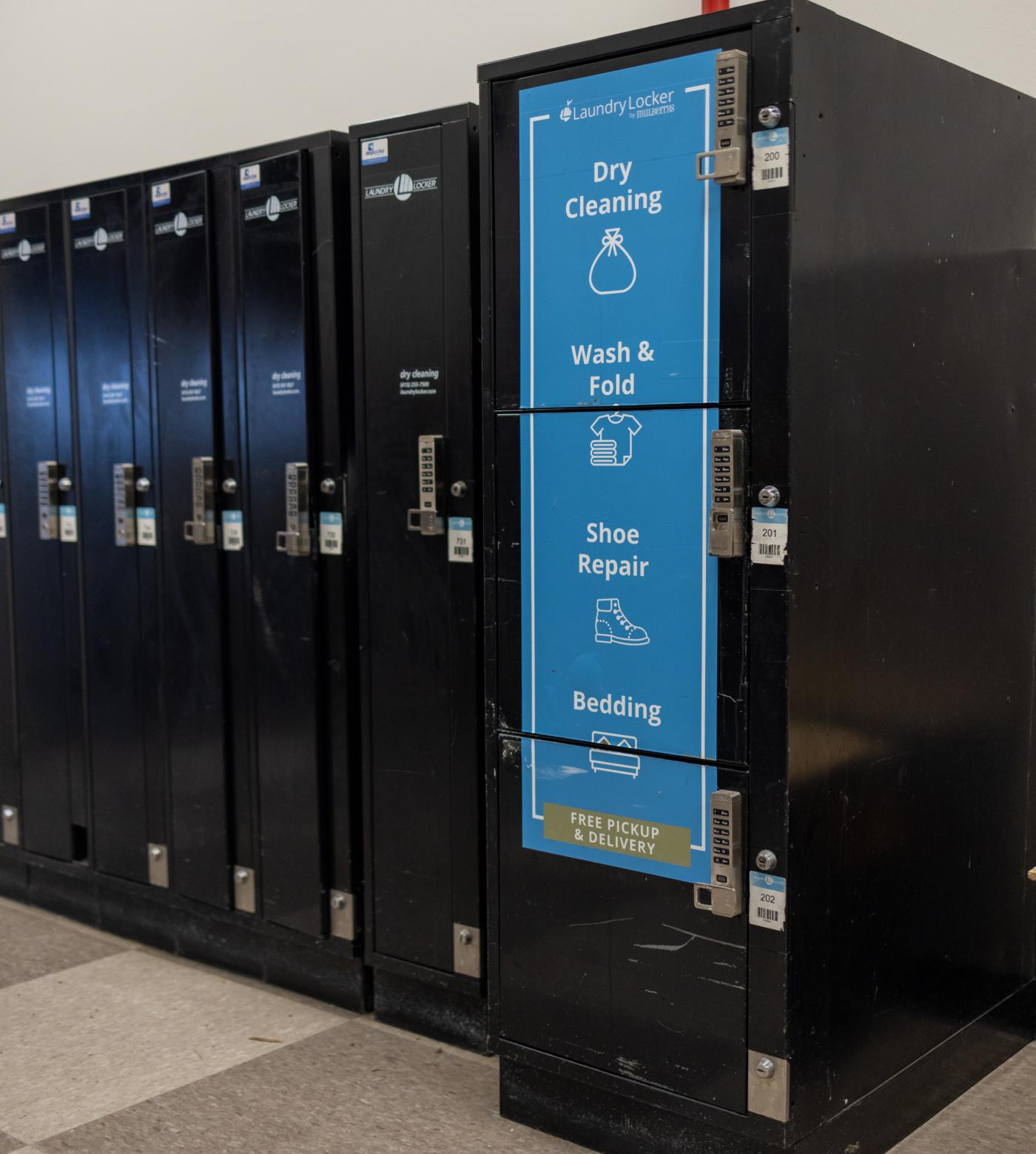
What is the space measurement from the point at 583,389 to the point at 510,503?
0.29 m

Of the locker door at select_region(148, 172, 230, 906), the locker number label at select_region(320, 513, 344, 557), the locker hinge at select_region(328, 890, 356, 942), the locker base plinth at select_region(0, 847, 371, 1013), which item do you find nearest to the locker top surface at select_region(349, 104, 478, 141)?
the locker door at select_region(148, 172, 230, 906)

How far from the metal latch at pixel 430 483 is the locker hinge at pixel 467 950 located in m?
0.94

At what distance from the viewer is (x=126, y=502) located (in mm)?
3834

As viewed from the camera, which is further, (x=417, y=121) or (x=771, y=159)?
(x=417, y=121)

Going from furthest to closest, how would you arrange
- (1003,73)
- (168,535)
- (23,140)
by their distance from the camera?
(23,140) < (168,535) < (1003,73)

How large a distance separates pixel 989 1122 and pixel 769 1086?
0.69 metres

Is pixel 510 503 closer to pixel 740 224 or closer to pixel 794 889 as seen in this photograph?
pixel 740 224

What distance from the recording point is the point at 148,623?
382 centimetres

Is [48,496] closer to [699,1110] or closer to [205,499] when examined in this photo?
[205,499]

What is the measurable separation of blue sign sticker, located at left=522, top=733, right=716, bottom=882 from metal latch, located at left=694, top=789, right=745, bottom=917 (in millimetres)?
29

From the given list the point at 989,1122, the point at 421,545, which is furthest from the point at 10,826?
the point at 989,1122

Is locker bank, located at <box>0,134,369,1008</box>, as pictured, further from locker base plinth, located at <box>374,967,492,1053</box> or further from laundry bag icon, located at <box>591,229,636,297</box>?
laundry bag icon, located at <box>591,229,636,297</box>

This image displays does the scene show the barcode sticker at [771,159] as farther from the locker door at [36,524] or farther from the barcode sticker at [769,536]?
the locker door at [36,524]

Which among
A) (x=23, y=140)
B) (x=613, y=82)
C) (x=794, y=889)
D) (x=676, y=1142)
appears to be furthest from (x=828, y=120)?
(x=23, y=140)
